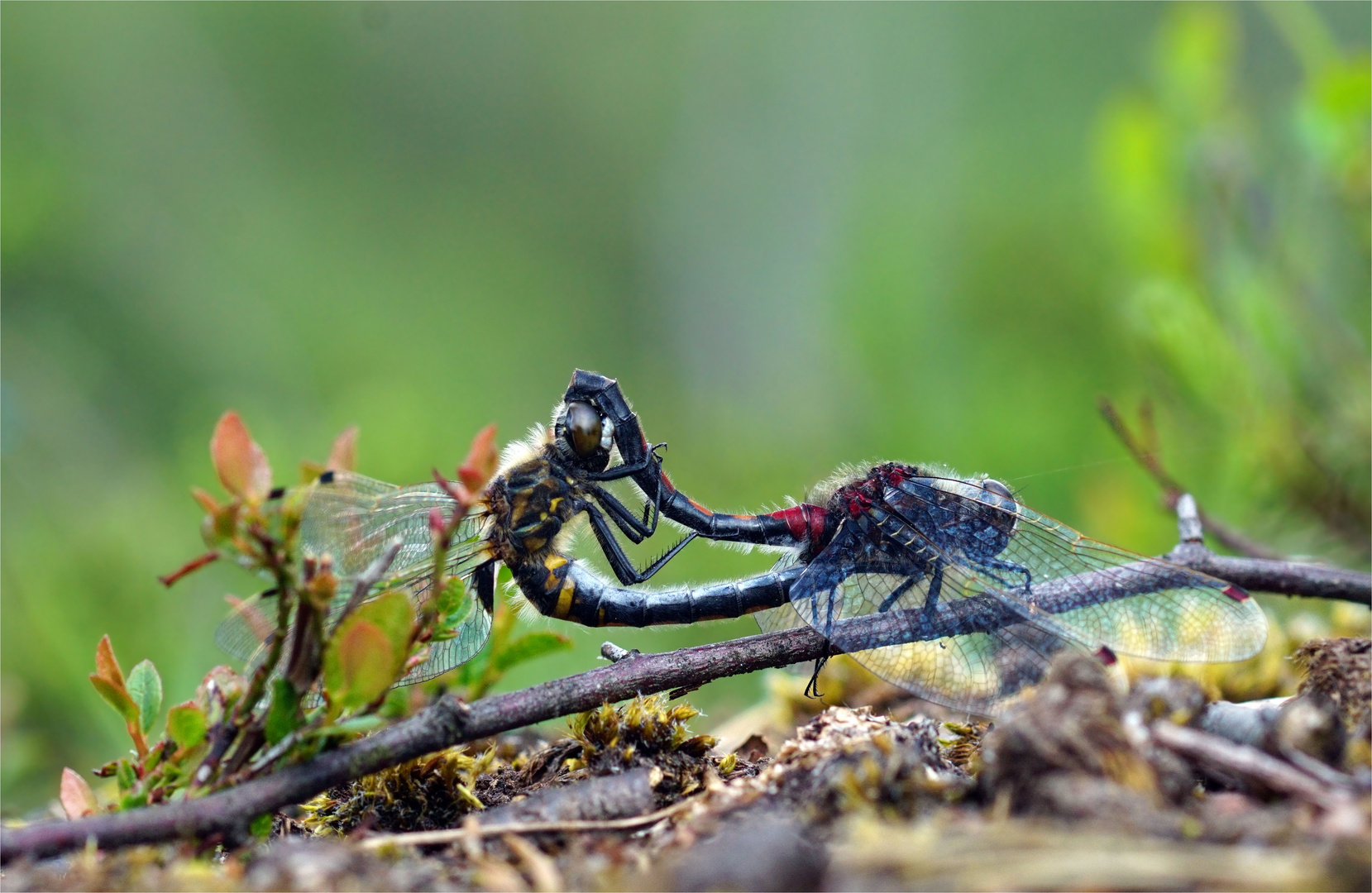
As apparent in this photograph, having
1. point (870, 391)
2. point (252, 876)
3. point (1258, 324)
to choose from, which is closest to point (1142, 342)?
point (1258, 324)

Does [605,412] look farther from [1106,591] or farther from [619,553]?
[1106,591]

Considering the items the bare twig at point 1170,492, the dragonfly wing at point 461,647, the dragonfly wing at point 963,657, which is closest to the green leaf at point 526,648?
the dragonfly wing at point 963,657

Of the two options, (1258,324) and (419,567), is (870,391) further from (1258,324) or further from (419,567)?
(419,567)

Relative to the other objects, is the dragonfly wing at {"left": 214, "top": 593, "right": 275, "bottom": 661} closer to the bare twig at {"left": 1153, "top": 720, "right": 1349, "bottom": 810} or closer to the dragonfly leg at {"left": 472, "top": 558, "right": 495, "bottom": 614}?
the dragonfly leg at {"left": 472, "top": 558, "right": 495, "bottom": 614}

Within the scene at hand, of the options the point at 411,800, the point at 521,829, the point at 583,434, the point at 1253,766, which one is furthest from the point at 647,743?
the point at 583,434

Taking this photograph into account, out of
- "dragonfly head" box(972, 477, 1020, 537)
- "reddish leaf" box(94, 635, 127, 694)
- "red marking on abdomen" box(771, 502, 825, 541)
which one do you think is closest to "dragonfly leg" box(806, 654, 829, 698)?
"red marking on abdomen" box(771, 502, 825, 541)

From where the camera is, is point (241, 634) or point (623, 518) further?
point (623, 518)
